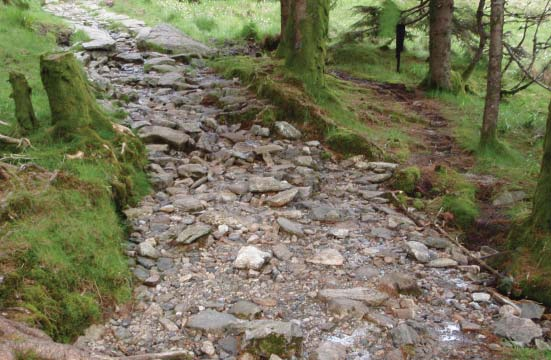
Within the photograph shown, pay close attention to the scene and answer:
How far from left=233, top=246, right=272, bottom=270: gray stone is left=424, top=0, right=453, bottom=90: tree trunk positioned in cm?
940

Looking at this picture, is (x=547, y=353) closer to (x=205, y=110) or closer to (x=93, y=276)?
(x=93, y=276)

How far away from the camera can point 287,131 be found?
27.9 ft

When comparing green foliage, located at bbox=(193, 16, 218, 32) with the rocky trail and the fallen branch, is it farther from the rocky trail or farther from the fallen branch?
the fallen branch

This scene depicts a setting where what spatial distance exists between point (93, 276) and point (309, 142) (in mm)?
4854

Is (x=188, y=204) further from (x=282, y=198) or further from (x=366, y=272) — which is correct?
(x=366, y=272)

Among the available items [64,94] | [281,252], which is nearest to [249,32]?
[64,94]

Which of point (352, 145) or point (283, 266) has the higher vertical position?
point (352, 145)

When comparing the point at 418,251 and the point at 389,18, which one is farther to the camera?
the point at 389,18

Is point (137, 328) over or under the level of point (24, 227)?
under

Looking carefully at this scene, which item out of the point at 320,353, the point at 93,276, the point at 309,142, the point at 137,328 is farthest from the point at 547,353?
the point at 309,142

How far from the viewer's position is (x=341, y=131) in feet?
27.6

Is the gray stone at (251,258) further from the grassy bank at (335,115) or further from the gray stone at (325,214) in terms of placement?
the grassy bank at (335,115)

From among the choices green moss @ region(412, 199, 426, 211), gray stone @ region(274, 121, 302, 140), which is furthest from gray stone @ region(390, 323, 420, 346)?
gray stone @ region(274, 121, 302, 140)

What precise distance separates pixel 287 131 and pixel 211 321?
488 centimetres
